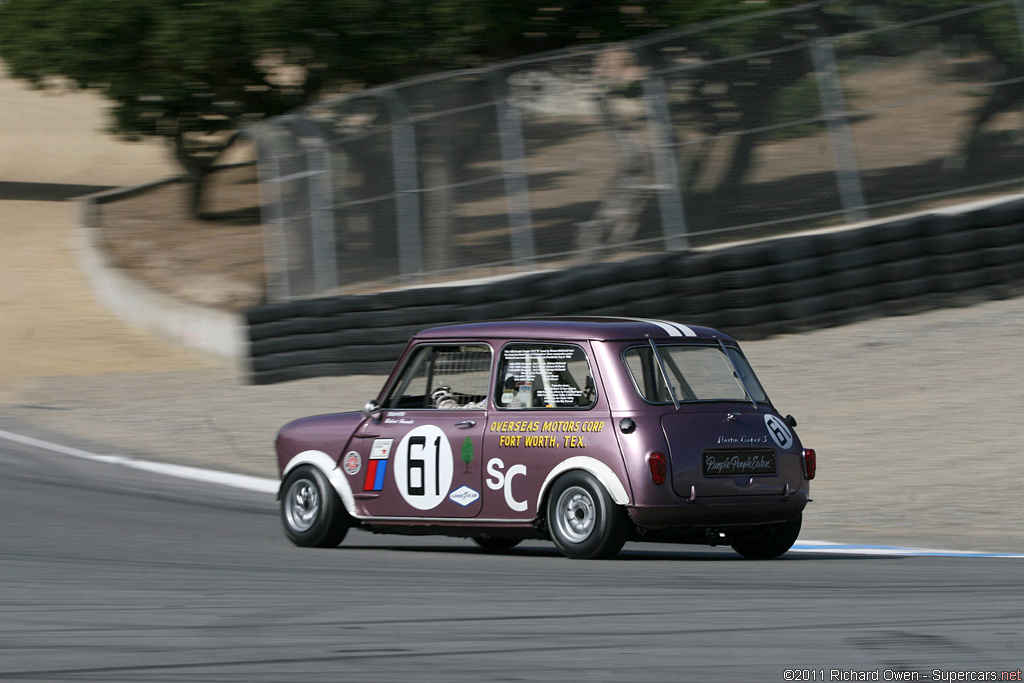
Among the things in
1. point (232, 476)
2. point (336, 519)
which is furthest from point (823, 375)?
point (336, 519)

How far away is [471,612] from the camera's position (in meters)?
5.50

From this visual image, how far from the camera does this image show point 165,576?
21.6 feet

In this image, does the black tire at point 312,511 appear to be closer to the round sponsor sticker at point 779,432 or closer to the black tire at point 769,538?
the black tire at point 769,538

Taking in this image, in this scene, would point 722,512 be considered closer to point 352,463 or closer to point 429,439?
point 429,439

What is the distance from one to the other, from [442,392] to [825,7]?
912 cm

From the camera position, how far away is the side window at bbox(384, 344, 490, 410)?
780cm

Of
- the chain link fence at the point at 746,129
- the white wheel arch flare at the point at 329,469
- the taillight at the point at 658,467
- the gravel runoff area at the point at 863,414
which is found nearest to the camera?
the taillight at the point at 658,467

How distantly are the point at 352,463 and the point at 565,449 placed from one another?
5.12 feet

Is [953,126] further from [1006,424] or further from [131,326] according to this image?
[131,326]

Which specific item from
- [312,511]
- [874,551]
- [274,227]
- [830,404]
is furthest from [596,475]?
[274,227]

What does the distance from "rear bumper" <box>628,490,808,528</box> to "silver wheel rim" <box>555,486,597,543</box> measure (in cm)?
27

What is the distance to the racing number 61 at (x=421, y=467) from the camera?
768 centimetres

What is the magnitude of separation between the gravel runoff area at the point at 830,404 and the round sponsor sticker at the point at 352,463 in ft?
9.77

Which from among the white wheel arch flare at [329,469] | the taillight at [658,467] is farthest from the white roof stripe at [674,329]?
the white wheel arch flare at [329,469]
